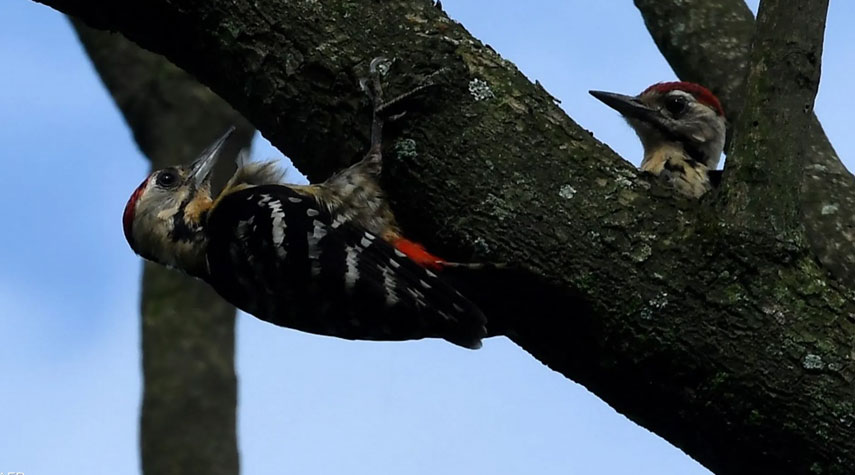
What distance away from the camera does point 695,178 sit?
4.70 metres

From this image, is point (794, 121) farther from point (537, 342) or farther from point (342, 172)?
point (342, 172)

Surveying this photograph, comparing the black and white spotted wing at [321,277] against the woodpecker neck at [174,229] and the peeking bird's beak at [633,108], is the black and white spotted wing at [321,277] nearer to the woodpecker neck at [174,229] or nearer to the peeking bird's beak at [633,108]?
the woodpecker neck at [174,229]

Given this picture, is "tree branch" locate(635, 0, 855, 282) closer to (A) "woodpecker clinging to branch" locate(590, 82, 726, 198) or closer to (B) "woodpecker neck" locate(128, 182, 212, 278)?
(A) "woodpecker clinging to branch" locate(590, 82, 726, 198)

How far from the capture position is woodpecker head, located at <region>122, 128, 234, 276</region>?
4.46m

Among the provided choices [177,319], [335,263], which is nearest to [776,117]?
[335,263]

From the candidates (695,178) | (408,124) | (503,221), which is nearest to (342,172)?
(408,124)

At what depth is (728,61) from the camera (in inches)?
185

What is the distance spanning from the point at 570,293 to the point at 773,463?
0.66m

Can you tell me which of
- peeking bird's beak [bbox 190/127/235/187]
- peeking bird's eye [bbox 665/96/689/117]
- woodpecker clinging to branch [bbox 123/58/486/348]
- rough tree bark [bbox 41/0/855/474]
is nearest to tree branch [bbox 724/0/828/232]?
rough tree bark [bbox 41/0/855/474]

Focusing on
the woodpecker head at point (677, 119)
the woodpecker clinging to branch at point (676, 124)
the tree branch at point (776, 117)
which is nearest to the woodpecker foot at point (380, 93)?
the tree branch at point (776, 117)

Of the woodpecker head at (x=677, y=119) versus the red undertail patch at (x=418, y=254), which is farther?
the woodpecker head at (x=677, y=119)

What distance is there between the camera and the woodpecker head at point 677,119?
5.06 meters

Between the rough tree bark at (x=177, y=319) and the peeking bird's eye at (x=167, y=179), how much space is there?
74.3 inches

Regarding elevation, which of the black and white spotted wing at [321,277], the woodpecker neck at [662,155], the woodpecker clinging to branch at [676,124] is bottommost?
the black and white spotted wing at [321,277]
